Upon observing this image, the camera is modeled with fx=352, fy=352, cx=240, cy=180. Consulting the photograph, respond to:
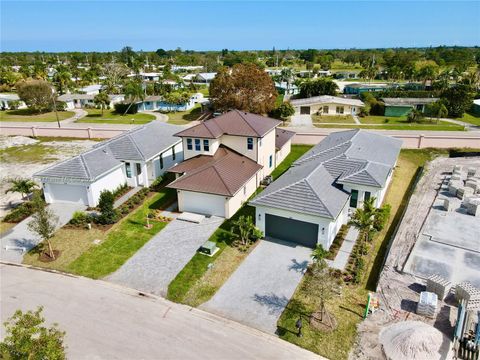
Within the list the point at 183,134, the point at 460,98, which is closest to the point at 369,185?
the point at 183,134

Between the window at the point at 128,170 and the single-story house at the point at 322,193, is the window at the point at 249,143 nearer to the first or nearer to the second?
the single-story house at the point at 322,193

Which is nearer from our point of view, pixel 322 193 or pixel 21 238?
pixel 322 193

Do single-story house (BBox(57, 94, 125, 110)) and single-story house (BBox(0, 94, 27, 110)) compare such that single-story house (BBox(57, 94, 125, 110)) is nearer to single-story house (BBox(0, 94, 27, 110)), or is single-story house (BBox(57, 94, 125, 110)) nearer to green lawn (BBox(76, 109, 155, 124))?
green lawn (BBox(76, 109, 155, 124))

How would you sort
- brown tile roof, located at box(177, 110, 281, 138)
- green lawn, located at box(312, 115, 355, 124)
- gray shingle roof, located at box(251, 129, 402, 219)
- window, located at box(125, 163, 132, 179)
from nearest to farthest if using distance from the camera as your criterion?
gray shingle roof, located at box(251, 129, 402, 219), brown tile roof, located at box(177, 110, 281, 138), window, located at box(125, 163, 132, 179), green lawn, located at box(312, 115, 355, 124)

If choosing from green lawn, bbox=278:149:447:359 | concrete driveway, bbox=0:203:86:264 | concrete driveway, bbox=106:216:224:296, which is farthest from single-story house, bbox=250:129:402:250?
concrete driveway, bbox=0:203:86:264

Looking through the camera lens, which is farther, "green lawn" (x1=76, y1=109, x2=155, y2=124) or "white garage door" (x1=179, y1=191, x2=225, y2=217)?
"green lawn" (x1=76, y1=109, x2=155, y2=124)

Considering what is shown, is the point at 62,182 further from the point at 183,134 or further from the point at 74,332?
the point at 74,332

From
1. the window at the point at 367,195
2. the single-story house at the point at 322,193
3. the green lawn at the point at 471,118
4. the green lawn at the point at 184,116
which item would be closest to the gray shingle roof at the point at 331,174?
the single-story house at the point at 322,193

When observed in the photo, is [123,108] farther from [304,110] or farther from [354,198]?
[354,198]

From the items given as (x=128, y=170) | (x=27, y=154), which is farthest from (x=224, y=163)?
(x=27, y=154)
